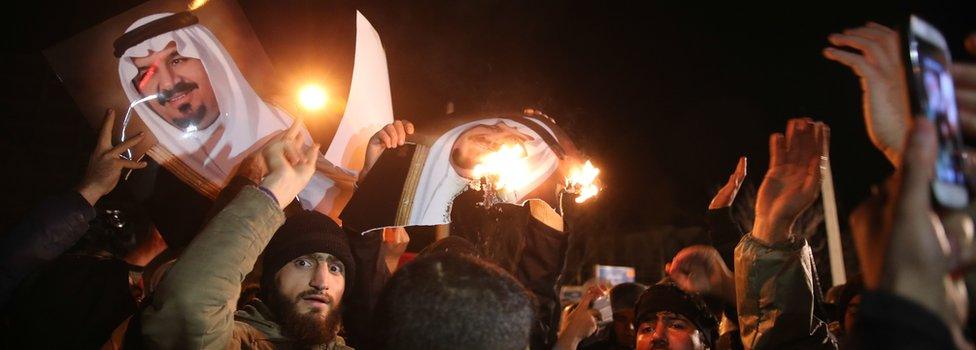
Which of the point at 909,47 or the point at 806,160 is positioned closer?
the point at 909,47

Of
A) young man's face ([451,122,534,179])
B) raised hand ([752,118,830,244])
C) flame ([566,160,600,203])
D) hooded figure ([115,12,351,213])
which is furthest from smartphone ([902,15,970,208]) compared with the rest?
hooded figure ([115,12,351,213])

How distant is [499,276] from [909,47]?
1.34 m

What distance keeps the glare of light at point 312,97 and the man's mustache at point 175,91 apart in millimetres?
634

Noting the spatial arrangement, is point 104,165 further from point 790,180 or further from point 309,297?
point 790,180

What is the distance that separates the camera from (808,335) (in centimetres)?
272

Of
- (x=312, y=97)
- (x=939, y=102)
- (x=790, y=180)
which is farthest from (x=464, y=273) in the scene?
(x=312, y=97)

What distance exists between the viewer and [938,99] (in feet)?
4.35

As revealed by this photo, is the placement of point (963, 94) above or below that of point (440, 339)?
above

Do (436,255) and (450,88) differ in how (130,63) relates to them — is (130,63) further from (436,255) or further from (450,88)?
(450,88)

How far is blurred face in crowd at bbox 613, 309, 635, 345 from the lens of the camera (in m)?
4.37

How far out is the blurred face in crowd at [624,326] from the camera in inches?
172

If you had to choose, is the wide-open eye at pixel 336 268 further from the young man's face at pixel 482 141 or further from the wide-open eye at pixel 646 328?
the wide-open eye at pixel 646 328

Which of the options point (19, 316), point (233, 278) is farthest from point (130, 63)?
point (233, 278)

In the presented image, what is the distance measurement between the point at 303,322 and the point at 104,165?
1433mm
